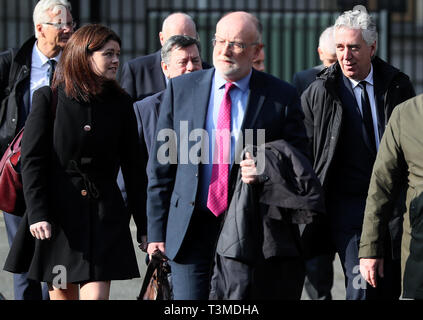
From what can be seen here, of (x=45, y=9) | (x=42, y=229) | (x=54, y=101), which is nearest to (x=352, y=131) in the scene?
(x=54, y=101)

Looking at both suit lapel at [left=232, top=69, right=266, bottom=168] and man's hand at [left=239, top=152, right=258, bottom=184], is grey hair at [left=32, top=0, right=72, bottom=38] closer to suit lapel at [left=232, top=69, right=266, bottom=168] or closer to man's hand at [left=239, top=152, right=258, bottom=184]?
suit lapel at [left=232, top=69, right=266, bottom=168]

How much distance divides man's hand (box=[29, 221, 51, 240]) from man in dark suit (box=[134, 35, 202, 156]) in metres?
1.20

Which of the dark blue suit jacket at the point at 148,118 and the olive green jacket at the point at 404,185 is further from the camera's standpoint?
the dark blue suit jacket at the point at 148,118

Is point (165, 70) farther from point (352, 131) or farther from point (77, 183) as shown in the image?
point (77, 183)

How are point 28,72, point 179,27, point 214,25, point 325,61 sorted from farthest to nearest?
point 214,25 < point 325,61 < point 179,27 < point 28,72

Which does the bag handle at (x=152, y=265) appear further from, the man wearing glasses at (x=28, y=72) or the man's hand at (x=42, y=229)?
the man wearing glasses at (x=28, y=72)

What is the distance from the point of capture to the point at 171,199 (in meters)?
5.67

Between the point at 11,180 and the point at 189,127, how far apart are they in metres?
1.17

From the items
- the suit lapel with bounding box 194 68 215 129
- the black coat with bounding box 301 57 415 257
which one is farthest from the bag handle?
the black coat with bounding box 301 57 415 257

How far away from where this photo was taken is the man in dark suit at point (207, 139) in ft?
18.2

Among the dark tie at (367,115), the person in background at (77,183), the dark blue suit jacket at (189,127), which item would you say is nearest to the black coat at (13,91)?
the person in background at (77,183)

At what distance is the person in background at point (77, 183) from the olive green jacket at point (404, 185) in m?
1.34

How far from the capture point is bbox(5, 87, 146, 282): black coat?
5906mm

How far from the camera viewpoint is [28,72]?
702 centimetres
